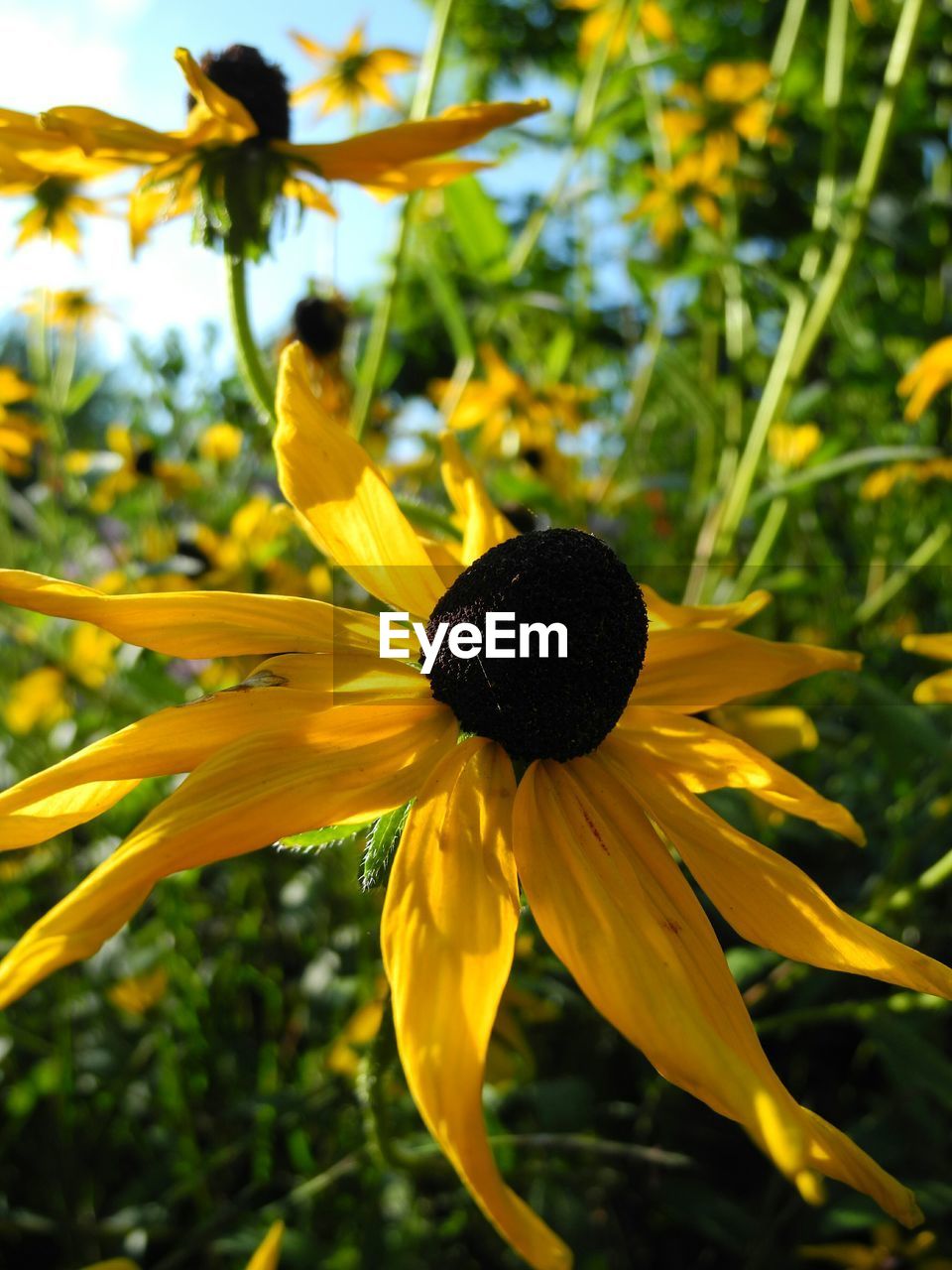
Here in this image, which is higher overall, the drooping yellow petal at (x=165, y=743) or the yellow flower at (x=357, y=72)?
the yellow flower at (x=357, y=72)

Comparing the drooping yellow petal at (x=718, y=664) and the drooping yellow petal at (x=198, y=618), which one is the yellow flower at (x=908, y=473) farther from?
the drooping yellow petal at (x=198, y=618)

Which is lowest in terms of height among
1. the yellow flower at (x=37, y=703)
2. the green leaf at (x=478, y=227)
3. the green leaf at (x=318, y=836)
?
the yellow flower at (x=37, y=703)

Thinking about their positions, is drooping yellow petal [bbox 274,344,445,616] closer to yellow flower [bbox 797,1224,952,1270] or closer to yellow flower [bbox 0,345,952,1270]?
yellow flower [bbox 0,345,952,1270]

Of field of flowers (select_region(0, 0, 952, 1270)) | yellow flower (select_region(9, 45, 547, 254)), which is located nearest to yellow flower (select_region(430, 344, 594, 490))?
field of flowers (select_region(0, 0, 952, 1270))

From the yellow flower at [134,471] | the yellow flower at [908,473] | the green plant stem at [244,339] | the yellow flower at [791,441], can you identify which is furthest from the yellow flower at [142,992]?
the yellow flower at [791,441]

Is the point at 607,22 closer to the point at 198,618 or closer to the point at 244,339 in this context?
the point at 244,339

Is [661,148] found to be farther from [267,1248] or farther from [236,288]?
[267,1248]
